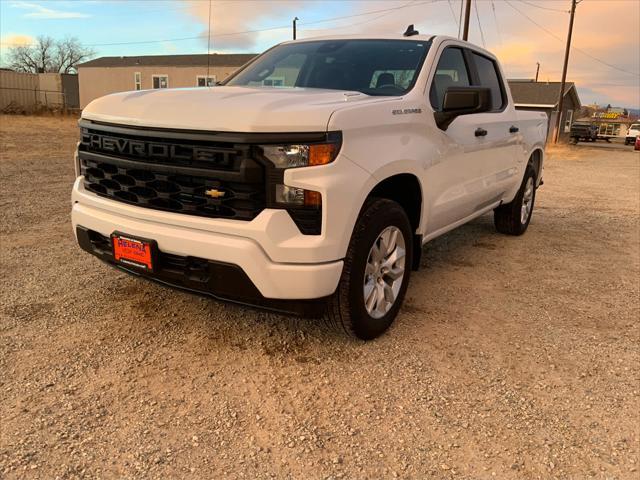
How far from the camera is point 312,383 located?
2895 millimetres

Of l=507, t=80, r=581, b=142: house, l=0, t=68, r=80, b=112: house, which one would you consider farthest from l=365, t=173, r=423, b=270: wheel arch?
l=507, t=80, r=581, b=142: house

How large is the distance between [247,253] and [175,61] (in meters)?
44.1

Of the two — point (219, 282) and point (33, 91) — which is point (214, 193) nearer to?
point (219, 282)

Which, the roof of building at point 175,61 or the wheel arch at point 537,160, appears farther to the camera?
the roof of building at point 175,61

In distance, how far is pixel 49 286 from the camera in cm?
405

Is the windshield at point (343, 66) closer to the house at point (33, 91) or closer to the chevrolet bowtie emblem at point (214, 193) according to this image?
the chevrolet bowtie emblem at point (214, 193)

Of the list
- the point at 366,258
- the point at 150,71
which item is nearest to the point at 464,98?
the point at 366,258

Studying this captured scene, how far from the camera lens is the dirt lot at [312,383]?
230cm

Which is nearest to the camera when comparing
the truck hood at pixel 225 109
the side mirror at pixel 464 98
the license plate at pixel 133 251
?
the truck hood at pixel 225 109

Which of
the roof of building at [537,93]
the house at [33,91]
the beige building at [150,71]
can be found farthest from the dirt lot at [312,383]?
the roof of building at [537,93]

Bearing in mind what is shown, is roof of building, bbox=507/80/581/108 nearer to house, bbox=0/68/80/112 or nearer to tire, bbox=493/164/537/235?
house, bbox=0/68/80/112

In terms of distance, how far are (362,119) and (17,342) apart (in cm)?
238

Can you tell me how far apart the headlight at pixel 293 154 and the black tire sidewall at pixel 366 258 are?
53 centimetres

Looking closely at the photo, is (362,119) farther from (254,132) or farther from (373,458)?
(373,458)
